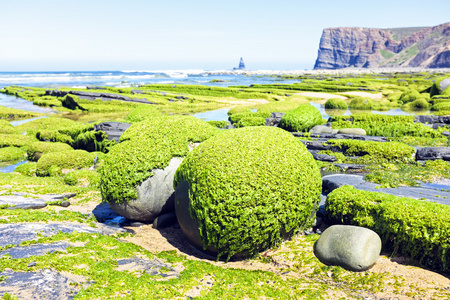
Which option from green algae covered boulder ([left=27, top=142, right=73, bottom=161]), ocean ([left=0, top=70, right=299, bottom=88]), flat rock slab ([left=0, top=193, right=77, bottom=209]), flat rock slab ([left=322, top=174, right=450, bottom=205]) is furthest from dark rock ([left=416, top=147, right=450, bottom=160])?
ocean ([left=0, top=70, right=299, bottom=88])

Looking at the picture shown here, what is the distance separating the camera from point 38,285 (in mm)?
4984

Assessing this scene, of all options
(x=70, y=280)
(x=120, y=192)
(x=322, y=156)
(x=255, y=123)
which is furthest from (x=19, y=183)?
(x=255, y=123)

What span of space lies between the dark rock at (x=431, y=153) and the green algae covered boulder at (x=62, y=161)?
49.3ft

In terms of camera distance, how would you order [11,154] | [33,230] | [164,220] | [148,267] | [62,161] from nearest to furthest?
[148,267], [33,230], [164,220], [62,161], [11,154]

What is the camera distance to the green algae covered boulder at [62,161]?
15223 mm

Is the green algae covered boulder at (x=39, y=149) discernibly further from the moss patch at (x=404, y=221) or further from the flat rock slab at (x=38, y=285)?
the moss patch at (x=404, y=221)

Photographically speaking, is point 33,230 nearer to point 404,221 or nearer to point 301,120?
point 404,221

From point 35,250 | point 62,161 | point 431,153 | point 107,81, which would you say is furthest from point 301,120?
point 107,81

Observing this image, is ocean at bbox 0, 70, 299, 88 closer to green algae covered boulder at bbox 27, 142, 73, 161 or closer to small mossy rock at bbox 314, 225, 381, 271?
green algae covered boulder at bbox 27, 142, 73, 161

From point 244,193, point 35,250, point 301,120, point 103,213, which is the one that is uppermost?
point 244,193

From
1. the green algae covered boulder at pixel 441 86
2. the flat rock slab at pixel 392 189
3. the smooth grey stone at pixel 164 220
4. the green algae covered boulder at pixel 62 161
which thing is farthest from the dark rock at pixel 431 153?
the green algae covered boulder at pixel 441 86

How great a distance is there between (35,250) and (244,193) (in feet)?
13.6

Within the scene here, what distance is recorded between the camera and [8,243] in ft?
20.6

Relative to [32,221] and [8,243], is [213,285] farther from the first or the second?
[32,221]
